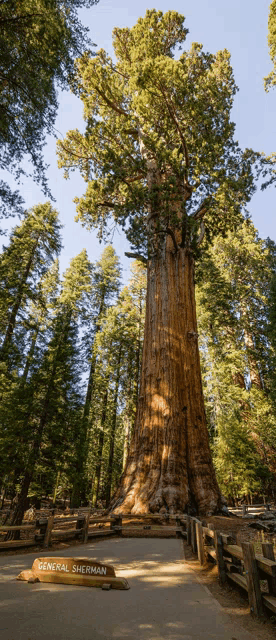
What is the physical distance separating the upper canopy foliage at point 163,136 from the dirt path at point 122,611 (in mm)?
9574

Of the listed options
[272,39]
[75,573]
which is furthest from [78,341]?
[272,39]

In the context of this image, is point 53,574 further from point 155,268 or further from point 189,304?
point 155,268

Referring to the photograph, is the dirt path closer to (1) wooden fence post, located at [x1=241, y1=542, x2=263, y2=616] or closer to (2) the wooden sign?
(2) the wooden sign

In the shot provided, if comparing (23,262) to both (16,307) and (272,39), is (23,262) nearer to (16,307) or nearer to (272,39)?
(16,307)

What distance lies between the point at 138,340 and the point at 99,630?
19214mm

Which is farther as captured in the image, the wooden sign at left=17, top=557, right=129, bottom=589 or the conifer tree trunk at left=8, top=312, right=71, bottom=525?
the conifer tree trunk at left=8, top=312, right=71, bottom=525

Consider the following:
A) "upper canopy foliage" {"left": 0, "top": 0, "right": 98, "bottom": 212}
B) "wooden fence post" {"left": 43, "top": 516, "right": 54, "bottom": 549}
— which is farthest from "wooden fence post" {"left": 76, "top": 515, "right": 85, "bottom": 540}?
"upper canopy foliage" {"left": 0, "top": 0, "right": 98, "bottom": 212}

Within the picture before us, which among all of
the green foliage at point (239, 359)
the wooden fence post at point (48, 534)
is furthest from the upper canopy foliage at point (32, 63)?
the green foliage at point (239, 359)

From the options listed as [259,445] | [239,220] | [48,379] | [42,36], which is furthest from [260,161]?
[259,445]

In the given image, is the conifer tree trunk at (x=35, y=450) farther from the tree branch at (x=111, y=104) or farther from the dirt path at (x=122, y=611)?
the tree branch at (x=111, y=104)

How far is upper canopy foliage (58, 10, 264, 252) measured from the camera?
37.7 feet

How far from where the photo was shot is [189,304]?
12.0m

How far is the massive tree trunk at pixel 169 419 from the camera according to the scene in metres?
8.60

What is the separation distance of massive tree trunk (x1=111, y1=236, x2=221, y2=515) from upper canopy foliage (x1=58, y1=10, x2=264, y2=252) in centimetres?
218
